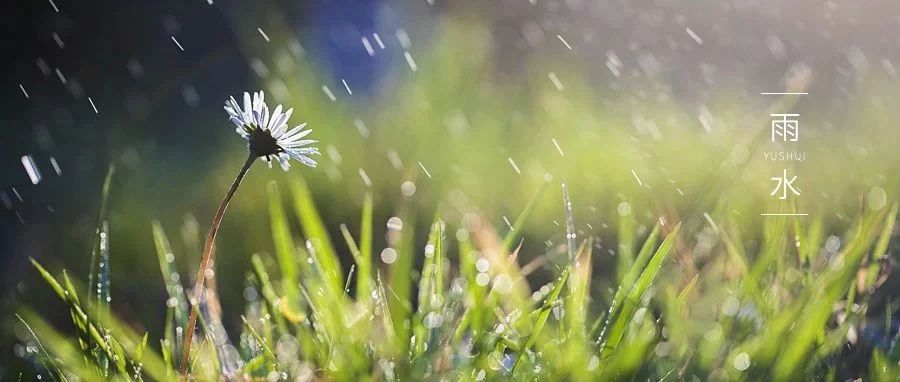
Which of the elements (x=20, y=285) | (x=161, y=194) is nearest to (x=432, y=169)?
(x=161, y=194)

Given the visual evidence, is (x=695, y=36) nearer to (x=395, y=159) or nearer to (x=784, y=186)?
(x=395, y=159)

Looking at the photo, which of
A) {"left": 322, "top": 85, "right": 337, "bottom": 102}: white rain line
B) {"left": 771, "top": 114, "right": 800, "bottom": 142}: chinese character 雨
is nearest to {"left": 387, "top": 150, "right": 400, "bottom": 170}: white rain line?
{"left": 322, "top": 85, "right": 337, "bottom": 102}: white rain line

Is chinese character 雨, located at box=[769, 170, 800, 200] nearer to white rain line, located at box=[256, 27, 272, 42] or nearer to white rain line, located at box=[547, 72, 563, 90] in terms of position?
white rain line, located at box=[547, 72, 563, 90]

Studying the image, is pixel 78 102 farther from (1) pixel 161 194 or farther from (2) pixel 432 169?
(2) pixel 432 169

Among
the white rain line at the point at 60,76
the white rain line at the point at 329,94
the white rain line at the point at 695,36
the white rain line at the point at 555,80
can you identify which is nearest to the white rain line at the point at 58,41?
the white rain line at the point at 60,76

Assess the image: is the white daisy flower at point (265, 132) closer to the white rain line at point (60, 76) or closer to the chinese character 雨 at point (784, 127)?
the chinese character 雨 at point (784, 127)
